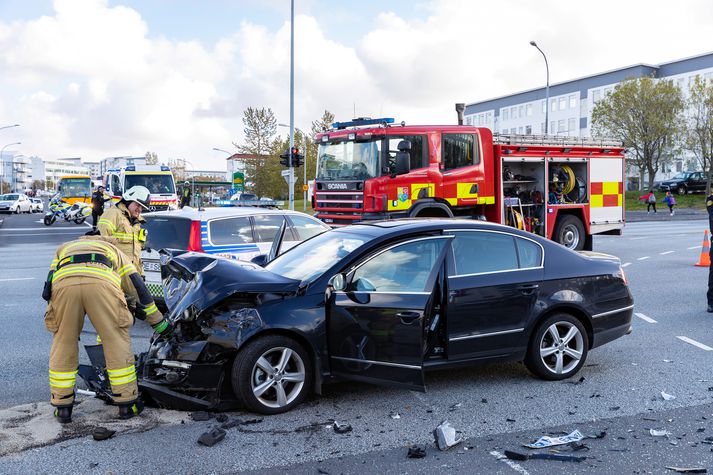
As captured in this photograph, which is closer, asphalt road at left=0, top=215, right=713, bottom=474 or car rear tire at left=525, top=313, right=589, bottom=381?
asphalt road at left=0, top=215, right=713, bottom=474

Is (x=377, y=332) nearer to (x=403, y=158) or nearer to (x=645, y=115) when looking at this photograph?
(x=403, y=158)

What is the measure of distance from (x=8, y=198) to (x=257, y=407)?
52.3 metres

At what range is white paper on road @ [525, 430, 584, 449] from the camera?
4328mm

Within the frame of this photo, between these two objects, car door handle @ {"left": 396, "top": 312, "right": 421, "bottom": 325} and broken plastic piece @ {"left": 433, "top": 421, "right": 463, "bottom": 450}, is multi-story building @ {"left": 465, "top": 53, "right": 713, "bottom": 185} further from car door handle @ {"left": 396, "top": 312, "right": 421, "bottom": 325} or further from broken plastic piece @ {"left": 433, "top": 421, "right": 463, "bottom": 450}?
broken plastic piece @ {"left": 433, "top": 421, "right": 463, "bottom": 450}

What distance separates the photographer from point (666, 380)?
580 centimetres

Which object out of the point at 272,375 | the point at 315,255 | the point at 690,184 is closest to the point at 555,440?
the point at 272,375

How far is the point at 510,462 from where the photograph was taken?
4.07 metres

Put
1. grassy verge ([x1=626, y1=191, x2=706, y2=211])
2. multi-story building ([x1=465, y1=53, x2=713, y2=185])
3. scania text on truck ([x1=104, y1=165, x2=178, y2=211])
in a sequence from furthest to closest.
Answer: multi-story building ([x1=465, y1=53, x2=713, y2=185]) → grassy verge ([x1=626, y1=191, x2=706, y2=211]) → scania text on truck ([x1=104, y1=165, x2=178, y2=211])

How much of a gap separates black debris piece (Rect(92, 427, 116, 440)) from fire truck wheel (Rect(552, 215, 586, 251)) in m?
11.6

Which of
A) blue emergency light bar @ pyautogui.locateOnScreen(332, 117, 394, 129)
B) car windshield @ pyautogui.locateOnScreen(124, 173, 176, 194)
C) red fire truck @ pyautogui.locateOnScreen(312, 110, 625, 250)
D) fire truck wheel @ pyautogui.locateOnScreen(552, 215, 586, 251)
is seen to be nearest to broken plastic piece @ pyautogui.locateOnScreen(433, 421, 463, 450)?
red fire truck @ pyautogui.locateOnScreen(312, 110, 625, 250)

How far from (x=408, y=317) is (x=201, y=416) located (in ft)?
5.53

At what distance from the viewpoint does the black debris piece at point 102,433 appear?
4.37m

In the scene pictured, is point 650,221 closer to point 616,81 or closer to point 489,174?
point 489,174

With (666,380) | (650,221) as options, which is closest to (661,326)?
(666,380)
